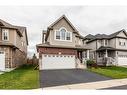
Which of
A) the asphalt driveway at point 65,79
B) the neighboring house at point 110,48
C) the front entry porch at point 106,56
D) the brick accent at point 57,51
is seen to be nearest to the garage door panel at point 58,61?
the brick accent at point 57,51

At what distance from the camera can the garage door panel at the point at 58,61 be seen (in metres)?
21.2

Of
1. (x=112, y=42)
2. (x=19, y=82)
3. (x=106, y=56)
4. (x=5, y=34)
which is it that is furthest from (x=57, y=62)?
(x=112, y=42)

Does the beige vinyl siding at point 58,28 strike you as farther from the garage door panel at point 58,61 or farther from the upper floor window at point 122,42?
the upper floor window at point 122,42

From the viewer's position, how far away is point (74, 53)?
23516 mm

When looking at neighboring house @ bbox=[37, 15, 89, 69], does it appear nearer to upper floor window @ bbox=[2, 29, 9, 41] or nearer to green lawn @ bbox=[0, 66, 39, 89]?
upper floor window @ bbox=[2, 29, 9, 41]

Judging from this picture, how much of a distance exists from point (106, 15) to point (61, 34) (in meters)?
8.25

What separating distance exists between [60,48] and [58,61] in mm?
1843

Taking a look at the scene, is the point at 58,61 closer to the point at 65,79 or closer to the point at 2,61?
the point at 2,61

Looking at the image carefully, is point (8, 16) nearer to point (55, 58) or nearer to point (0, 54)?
point (0, 54)

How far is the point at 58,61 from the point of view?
22.0 meters

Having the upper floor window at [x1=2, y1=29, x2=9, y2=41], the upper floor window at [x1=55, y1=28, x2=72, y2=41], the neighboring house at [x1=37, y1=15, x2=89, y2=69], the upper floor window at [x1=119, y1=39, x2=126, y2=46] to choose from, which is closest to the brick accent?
the neighboring house at [x1=37, y1=15, x2=89, y2=69]

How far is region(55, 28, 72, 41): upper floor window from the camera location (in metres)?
23.1

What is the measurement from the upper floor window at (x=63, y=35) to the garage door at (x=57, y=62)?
264 centimetres

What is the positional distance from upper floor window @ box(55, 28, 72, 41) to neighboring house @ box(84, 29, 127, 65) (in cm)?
937
